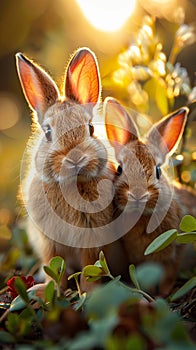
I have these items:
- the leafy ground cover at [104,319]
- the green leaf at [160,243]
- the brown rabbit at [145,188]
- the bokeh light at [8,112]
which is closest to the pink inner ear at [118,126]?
the brown rabbit at [145,188]

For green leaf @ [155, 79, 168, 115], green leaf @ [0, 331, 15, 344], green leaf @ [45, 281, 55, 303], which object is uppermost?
green leaf @ [155, 79, 168, 115]

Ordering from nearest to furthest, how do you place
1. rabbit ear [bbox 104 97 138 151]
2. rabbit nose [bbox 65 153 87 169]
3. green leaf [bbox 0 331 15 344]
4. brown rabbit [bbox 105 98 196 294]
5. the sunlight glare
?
green leaf [bbox 0 331 15 344], rabbit nose [bbox 65 153 87 169], brown rabbit [bbox 105 98 196 294], rabbit ear [bbox 104 97 138 151], the sunlight glare

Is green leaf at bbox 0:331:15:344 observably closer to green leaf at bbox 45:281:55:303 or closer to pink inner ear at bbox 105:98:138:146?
green leaf at bbox 45:281:55:303

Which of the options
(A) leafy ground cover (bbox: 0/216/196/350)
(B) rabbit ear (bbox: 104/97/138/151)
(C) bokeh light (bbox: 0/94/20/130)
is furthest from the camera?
(C) bokeh light (bbox: 0/94/20/130)

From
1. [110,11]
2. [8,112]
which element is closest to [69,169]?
[110,11]

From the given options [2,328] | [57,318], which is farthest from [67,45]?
[57,318]

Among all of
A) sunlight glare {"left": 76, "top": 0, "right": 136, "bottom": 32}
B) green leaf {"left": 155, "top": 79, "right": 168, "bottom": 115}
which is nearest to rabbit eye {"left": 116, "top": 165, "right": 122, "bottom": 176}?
green leaf {"left": 155, "top": 79, "right": 168, "bottom": 115}
